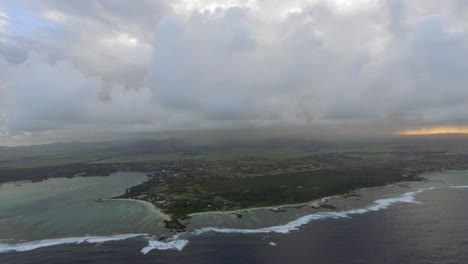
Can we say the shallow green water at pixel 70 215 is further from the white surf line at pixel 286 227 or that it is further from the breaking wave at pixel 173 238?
the white surf line at pixel 286 227

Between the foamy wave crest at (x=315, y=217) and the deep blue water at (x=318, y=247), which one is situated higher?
the foamy wave crest at (x=315, y=217)

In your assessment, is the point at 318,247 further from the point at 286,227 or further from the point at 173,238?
the point at 173,238

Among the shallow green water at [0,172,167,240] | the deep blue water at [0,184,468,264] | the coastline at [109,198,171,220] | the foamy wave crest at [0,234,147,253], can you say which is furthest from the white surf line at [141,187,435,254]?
the coastline at [109,198,171,220]

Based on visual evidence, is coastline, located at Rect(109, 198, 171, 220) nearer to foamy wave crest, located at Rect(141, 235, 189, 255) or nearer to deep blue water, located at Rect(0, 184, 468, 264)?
foamy wave crest, located at Rect(141, 235, 189, 255)

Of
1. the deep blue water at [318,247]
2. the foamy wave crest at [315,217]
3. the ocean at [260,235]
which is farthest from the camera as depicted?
the foamy wave crest at [315,217]

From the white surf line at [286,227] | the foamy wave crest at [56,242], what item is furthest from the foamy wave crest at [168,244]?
the foamy wave crest at [56,242]

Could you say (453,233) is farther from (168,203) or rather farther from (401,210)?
(168,203)

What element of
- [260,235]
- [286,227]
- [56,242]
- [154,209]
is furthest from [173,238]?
[154,209]

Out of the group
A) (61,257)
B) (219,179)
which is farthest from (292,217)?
(219,179)
